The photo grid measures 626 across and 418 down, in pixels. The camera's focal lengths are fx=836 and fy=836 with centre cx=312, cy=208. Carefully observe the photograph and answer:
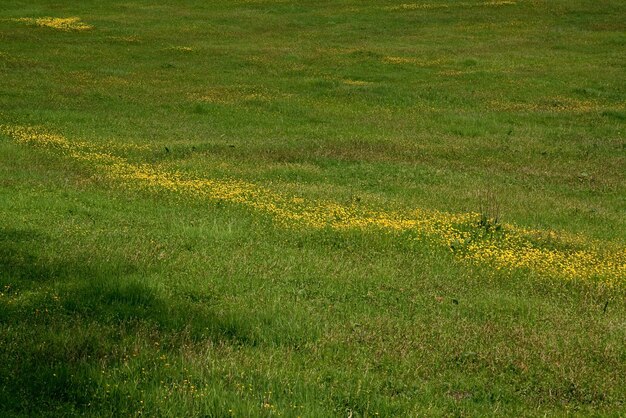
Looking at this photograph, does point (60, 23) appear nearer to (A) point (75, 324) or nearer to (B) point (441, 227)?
(B) point (441, 227)

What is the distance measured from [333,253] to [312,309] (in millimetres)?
2720

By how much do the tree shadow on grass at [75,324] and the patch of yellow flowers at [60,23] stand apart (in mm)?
39912

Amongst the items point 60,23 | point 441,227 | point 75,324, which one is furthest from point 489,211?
point 60,23

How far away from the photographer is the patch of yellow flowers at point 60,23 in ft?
157

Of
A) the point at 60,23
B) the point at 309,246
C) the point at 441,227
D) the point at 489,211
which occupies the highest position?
the point at 60,23

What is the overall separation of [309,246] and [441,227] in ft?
7.78

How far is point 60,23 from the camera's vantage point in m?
49.4

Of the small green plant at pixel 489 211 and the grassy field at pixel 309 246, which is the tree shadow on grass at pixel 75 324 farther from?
the small green plant at pixel 489 211

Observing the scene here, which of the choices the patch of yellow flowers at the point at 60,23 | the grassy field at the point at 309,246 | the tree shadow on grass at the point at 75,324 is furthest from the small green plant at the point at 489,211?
the patch of yellow flowers at the point at 60,23

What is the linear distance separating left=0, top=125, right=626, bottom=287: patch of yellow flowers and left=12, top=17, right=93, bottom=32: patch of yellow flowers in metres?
33.8

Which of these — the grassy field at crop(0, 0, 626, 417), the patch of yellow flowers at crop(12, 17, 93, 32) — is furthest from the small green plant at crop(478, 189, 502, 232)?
the patch of yellow flowers at crop(12, 17, 93, 32)

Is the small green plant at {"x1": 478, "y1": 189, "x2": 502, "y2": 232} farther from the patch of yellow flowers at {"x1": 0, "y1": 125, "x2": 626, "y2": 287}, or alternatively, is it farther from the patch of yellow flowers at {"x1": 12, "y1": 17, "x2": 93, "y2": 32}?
the patch of yellow flowers at {"x1": 12, "y1": 17, "x2": 93, "y2": 32}

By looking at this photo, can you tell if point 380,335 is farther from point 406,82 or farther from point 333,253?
point 406,82

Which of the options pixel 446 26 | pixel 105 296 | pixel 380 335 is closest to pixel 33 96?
pixel 105 296
